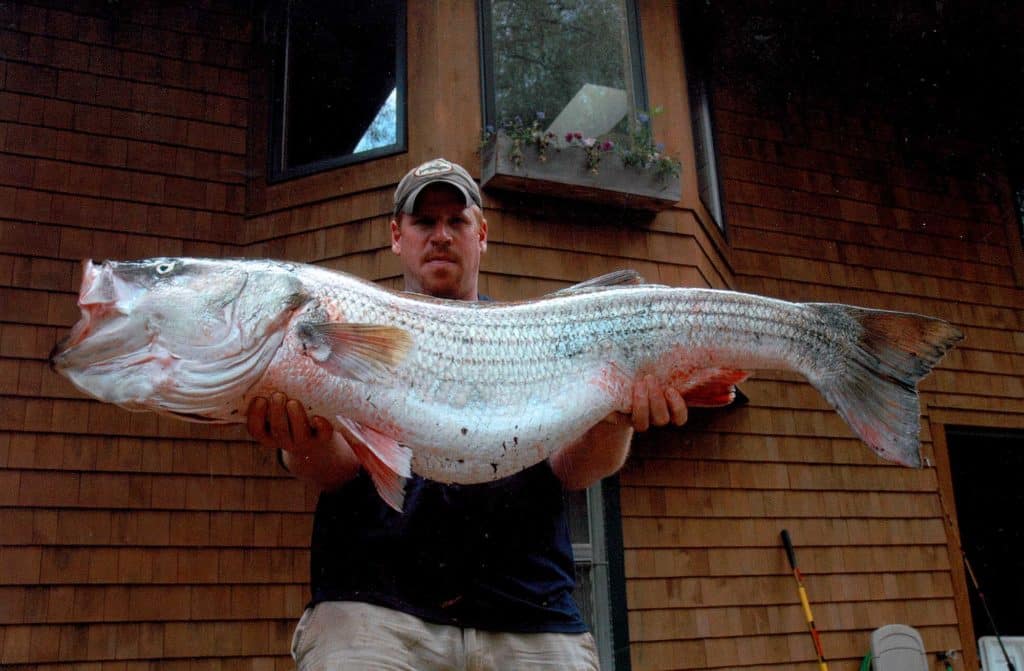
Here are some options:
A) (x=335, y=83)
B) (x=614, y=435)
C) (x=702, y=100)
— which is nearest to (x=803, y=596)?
(x=702, y=100)

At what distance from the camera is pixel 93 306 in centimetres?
232

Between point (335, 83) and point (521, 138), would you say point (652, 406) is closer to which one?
point (521, 138)

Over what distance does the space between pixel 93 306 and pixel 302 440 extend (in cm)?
61

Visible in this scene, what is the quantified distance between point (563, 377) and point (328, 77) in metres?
4.49

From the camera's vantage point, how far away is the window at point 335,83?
5.97 metres

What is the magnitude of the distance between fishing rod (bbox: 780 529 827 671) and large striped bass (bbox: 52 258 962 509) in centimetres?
379

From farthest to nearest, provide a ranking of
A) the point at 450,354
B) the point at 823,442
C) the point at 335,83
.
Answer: the point at 823,442 → the point at 335,83 → the point at 450,354

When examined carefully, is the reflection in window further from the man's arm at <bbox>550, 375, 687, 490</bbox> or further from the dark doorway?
the dark doorway

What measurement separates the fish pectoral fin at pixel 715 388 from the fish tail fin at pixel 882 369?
237 millimetres

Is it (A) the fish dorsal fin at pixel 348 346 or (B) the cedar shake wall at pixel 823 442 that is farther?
(B) the cedar shake wall at pixel 823 442

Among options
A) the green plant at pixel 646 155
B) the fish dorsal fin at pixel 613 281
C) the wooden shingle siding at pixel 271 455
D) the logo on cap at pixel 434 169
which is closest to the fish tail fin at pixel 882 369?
the fish dorsal fin at pixel 613 281

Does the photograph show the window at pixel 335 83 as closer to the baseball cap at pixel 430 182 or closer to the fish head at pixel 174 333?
the baseball cap at pixel 430 182

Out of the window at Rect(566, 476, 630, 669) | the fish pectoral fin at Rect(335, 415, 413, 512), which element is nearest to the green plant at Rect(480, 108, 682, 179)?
the window at Rect(566, 476, 630, 669)

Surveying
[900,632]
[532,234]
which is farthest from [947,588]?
[532,234]
